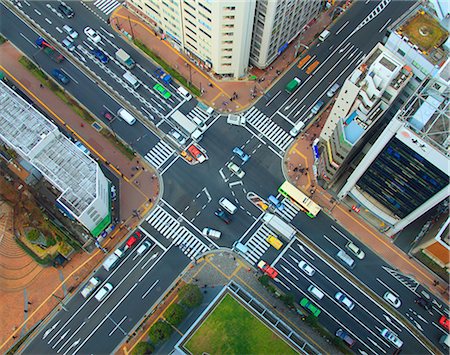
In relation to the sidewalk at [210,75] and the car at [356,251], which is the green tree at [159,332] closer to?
the car at [356,251]

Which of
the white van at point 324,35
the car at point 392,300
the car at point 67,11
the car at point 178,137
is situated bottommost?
the car at point 178,137

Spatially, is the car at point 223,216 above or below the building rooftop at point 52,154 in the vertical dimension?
above

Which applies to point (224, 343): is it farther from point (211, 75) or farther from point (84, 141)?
point (211, 75)

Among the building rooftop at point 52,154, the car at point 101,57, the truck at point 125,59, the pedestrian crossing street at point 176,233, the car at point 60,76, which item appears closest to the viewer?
the building rooftop at point 52,154

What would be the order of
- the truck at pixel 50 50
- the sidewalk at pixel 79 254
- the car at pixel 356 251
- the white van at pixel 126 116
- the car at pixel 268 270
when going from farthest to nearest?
the truck at pixel 50 50, the white van at pixel 126 116, the car at pixel 356 251, the car at pixel 268 270, the sidewalk at pixel 79 254

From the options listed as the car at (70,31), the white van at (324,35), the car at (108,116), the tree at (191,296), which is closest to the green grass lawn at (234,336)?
the tree at (191,296)

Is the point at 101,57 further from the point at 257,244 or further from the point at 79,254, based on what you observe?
the point at 257,244

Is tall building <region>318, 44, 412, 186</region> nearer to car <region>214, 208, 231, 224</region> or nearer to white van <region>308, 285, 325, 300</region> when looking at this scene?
car <region>214, 208, 231, 224</region>
